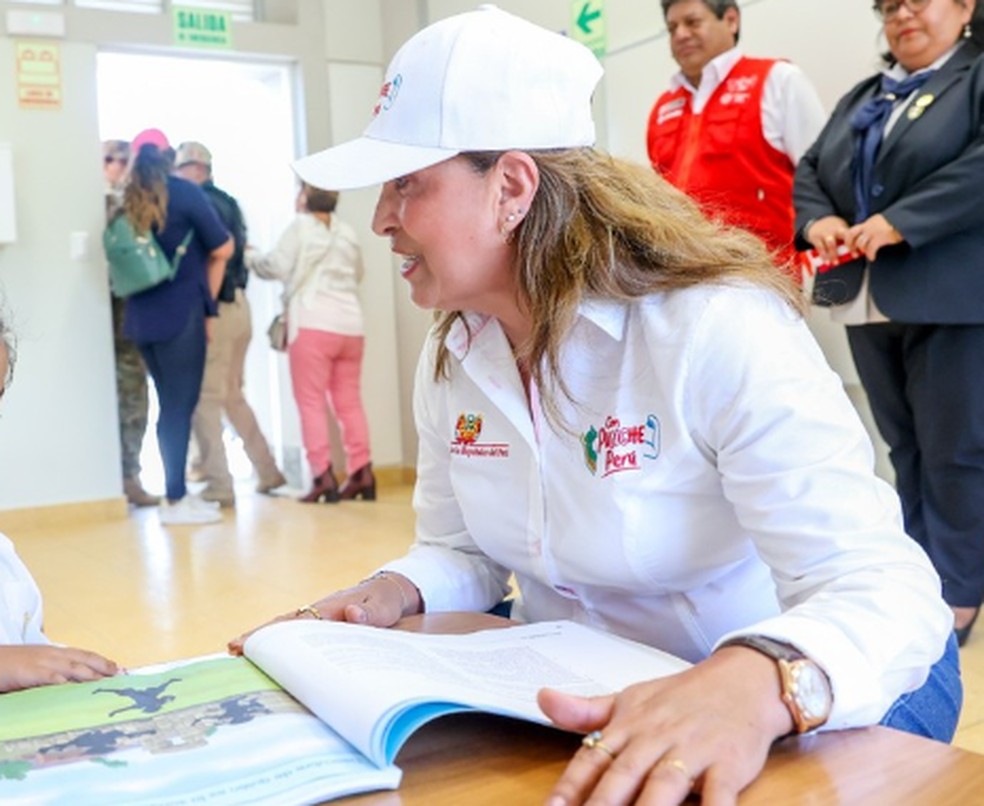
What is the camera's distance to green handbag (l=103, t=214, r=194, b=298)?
4.32 m

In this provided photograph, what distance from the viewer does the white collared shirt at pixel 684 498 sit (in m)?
0.78

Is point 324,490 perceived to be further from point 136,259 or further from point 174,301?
point 136,259

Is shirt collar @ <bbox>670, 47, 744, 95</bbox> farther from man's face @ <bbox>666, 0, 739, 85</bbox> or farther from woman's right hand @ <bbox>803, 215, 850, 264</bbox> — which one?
woman's right hand @ <bbox>803, 215, 850, 264</bbox>

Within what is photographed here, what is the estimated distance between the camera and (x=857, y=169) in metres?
2.48

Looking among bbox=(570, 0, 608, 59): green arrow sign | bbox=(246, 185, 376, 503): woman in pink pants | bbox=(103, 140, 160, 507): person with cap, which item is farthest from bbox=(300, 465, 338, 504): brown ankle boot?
→ bbox=(570, 0, 608, 59): green arrow sign

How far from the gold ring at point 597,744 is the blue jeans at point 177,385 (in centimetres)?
398

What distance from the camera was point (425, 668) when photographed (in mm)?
756

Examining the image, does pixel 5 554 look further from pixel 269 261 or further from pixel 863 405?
pixel 269 261

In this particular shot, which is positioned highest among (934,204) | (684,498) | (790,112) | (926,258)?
(790,112)

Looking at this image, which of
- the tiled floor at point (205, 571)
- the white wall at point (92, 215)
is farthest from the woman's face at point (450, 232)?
the white wall at point (92, 215)

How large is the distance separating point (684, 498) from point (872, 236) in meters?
1.56

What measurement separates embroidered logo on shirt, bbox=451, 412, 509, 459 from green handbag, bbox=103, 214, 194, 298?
3.44 metres

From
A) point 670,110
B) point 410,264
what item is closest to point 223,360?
point 670,110

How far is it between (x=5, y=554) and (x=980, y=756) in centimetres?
98
